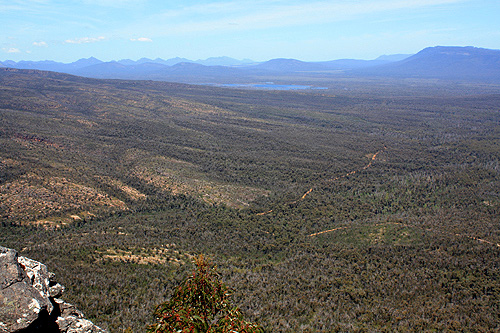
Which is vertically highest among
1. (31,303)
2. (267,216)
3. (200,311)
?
(31,303)

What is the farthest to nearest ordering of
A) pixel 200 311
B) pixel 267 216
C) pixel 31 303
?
pixel 267 216
pixel 200 311
pixel 31 303

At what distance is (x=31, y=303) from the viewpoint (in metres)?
5.16

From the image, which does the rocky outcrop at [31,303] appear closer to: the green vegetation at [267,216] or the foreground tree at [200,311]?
the foreground tree at [200,311]

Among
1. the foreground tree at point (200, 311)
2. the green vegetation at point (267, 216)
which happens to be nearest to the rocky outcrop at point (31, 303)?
the foreground tree at point (200, 311)

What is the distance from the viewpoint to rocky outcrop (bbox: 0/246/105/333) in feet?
16.1

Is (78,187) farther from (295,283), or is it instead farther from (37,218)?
(295,283)

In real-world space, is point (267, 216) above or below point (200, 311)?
below

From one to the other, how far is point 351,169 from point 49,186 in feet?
118

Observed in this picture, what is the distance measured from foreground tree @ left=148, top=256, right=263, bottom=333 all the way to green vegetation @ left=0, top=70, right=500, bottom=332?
4.70 ft

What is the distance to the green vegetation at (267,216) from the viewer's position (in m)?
16.7

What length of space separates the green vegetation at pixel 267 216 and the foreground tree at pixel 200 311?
143 centimetres

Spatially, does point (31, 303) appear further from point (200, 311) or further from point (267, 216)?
point (267, 216)

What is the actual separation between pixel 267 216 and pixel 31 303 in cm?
2596

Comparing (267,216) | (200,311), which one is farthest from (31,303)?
(267,216)
